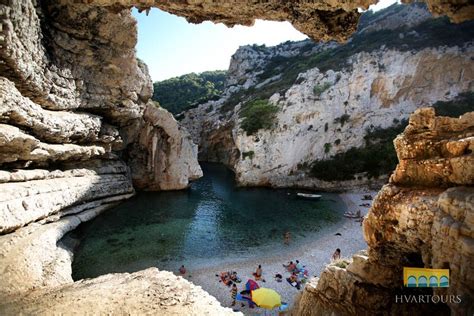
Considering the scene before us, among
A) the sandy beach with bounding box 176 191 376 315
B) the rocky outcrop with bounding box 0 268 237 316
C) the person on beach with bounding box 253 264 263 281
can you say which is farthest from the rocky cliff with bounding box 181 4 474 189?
the rocky outcrop with bounding box 0 268 237 316

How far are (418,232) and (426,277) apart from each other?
1110 millimetres

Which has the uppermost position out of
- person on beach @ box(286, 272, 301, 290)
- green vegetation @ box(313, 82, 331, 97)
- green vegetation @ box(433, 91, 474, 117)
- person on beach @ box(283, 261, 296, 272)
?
green vegetation @ box(313, 82, 331, 97)

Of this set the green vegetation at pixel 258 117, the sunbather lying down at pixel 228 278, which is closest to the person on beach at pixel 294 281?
the sunbather lying down at pixel 228 278

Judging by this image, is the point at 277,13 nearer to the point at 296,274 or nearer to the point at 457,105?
the point at 296,274

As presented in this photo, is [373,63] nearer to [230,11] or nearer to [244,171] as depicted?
[244,171]

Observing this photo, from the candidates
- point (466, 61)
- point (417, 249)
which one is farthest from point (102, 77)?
point (466, 61)

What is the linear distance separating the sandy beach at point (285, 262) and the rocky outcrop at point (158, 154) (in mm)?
22614

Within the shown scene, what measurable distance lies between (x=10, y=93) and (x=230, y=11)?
14816 millimetres

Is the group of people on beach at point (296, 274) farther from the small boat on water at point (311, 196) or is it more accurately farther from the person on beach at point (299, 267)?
the small boat on water at point (311, 196)

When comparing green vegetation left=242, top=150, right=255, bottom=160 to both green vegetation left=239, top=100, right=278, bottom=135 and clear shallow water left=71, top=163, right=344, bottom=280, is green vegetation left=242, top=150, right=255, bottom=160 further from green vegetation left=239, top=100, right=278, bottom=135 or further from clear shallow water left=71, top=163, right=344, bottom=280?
clear shallow water left=71, top=163, right=344, bottom=280

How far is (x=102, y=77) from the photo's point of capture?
28828 millimetres

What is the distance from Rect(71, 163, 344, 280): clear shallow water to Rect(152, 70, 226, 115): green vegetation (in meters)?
45.9

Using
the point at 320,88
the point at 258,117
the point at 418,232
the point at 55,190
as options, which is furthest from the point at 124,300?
the point at 320,88

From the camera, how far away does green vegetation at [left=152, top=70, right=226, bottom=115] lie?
275ft
